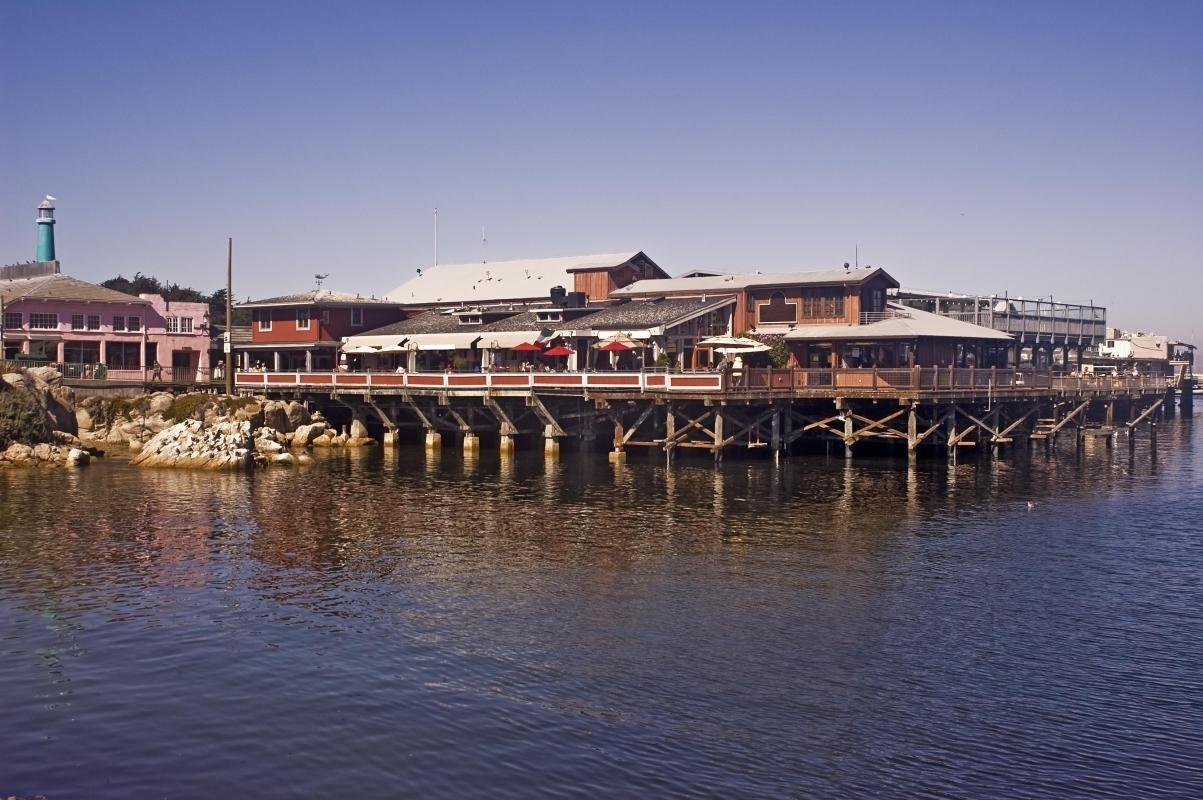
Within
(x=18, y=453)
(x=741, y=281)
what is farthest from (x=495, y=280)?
(x=18, y=453)

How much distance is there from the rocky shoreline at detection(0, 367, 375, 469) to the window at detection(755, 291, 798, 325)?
25052 mm

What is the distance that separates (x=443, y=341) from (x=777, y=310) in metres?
21.2

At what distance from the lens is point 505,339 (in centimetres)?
6838

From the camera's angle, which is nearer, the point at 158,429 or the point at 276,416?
the point at 158,429

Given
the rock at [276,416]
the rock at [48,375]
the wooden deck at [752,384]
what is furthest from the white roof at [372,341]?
the rock at [48,375]

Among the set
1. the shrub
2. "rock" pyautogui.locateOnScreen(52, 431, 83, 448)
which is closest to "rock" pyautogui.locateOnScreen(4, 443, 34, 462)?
the shrub

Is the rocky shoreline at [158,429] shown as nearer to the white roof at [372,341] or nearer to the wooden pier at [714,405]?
the wooden pier at [714,405]

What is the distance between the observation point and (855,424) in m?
59.7

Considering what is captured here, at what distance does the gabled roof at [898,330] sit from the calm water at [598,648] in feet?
60.1

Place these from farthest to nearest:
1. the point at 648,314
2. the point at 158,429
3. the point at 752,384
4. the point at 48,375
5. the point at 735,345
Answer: the point at 158,429 < the point at 648,314 < the point at 48,375 < the point at 735,345 < the point at 752,384

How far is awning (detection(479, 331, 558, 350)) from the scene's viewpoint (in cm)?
6706

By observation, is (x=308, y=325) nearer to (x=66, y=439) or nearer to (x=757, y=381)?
(x=66, y=439)

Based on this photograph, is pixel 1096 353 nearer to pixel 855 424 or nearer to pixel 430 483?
pixel 855 424

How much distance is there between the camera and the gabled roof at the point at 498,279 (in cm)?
8050
